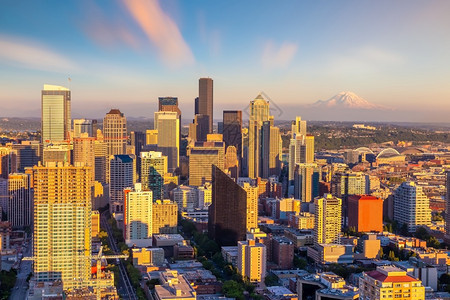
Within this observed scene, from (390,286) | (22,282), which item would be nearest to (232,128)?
(22,282)

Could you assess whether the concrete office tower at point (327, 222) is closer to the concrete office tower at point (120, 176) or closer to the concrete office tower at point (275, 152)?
the concrete office tower at point (120, 176)

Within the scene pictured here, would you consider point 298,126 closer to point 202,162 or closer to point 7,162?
point 202,162

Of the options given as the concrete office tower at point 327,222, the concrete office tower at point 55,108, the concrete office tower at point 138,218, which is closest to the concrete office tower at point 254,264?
the concrete office tower at point 327,222

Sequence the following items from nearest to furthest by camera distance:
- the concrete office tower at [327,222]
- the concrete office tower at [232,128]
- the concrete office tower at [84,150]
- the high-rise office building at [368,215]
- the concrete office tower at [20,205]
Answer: the concrete office tower at [327,222] < the high-rise office building at [368,215] < the concrete office tower at [20,205] < the concrete office tower at [84,150] < the concrete office tower at [232,128]

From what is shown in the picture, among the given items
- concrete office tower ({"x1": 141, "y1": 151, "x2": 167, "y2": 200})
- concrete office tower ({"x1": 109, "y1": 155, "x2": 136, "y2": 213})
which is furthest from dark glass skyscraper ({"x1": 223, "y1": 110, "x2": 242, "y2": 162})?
concrete office tower ({"x1": 141, "y1": 151, "x2": 167, "y2": 200})

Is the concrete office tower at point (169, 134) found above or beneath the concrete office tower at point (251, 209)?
above

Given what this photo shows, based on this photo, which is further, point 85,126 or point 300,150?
point 85,126
